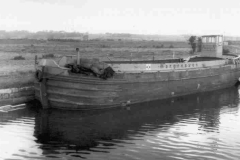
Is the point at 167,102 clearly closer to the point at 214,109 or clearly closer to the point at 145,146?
the point at 214,109

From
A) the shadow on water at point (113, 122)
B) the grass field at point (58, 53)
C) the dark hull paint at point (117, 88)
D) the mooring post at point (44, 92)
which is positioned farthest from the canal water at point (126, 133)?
the grass field at point (58, 53)

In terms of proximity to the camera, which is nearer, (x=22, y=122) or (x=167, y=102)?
(x=22, y=122)

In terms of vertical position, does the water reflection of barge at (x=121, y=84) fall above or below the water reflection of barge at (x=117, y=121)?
→ above

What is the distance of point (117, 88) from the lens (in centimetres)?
2089

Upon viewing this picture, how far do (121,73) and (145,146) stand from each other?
7949 millimetres

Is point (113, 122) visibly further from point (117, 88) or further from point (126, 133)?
point (117, 88)

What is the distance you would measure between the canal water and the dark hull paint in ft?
2.19


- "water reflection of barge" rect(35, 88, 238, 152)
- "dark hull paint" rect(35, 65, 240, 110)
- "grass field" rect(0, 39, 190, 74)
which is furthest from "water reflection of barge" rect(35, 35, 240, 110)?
"grass field" rect(0, 39, 190, 74)

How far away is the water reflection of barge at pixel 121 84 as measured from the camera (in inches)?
771

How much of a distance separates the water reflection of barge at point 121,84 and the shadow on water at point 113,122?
24.5 inches

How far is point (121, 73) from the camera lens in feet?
69.3

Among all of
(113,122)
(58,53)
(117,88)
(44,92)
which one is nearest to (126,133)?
(113,122)

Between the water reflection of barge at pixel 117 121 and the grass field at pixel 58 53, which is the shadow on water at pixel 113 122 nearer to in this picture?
the water reflection of barge at pixel 117 121

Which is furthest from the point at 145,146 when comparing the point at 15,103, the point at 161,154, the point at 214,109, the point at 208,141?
the point at 15,103
